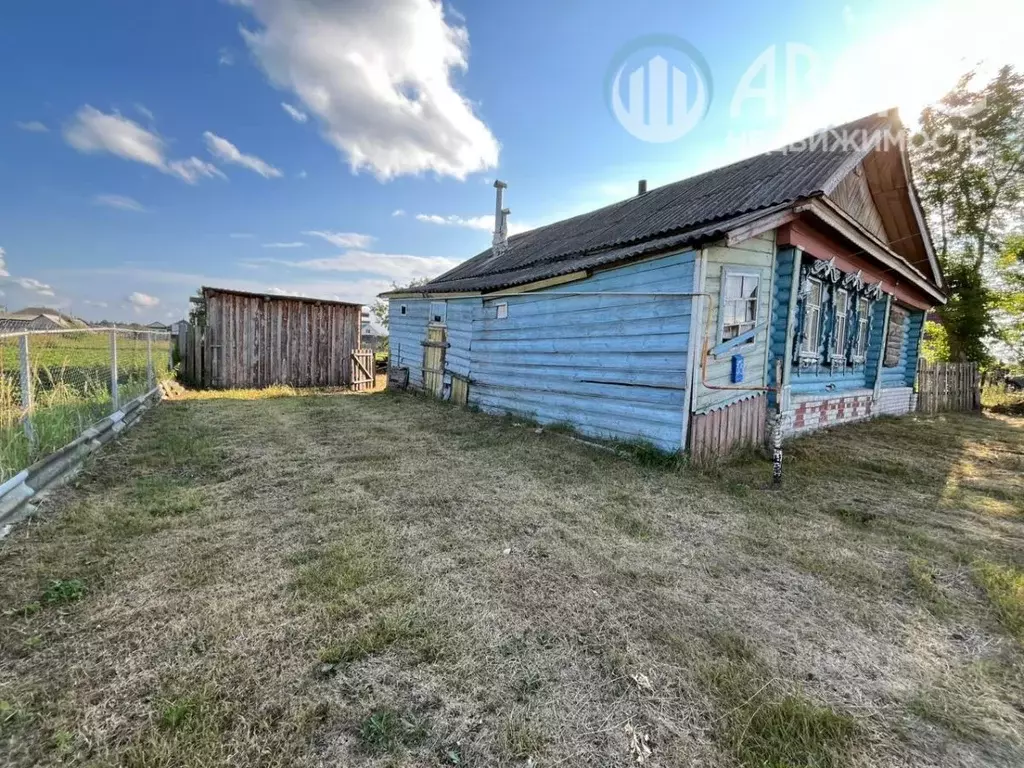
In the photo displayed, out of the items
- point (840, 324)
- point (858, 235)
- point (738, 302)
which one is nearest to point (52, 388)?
point (738, 302)

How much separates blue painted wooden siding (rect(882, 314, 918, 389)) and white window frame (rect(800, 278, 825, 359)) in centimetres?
433

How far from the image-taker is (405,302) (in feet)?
41.1

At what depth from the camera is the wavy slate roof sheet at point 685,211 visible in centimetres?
629

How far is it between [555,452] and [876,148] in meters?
8.41

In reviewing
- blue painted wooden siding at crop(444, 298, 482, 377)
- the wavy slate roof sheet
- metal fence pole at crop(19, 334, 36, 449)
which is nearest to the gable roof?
the wavy slate roof sheet

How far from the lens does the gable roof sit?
6173 millimetres

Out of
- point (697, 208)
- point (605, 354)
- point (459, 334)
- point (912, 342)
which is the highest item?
point (697, 208)

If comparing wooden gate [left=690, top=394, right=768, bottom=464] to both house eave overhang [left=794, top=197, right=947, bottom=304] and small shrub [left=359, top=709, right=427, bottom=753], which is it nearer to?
house eave overhang [left=794, top=197, right=947, bottom=304]

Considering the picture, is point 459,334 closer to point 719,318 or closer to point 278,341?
point 719,318

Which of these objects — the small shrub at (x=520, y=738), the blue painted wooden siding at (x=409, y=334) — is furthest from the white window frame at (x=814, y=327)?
the blue painted wooden siding at (x=409, y=334)

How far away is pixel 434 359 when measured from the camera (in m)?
10.9

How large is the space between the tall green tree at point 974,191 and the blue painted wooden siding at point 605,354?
14.7m

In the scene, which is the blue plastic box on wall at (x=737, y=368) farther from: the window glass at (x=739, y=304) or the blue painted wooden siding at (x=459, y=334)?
the blue painted wooden siding at (x=459, y=334)

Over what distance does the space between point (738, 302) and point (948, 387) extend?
11682 mm
